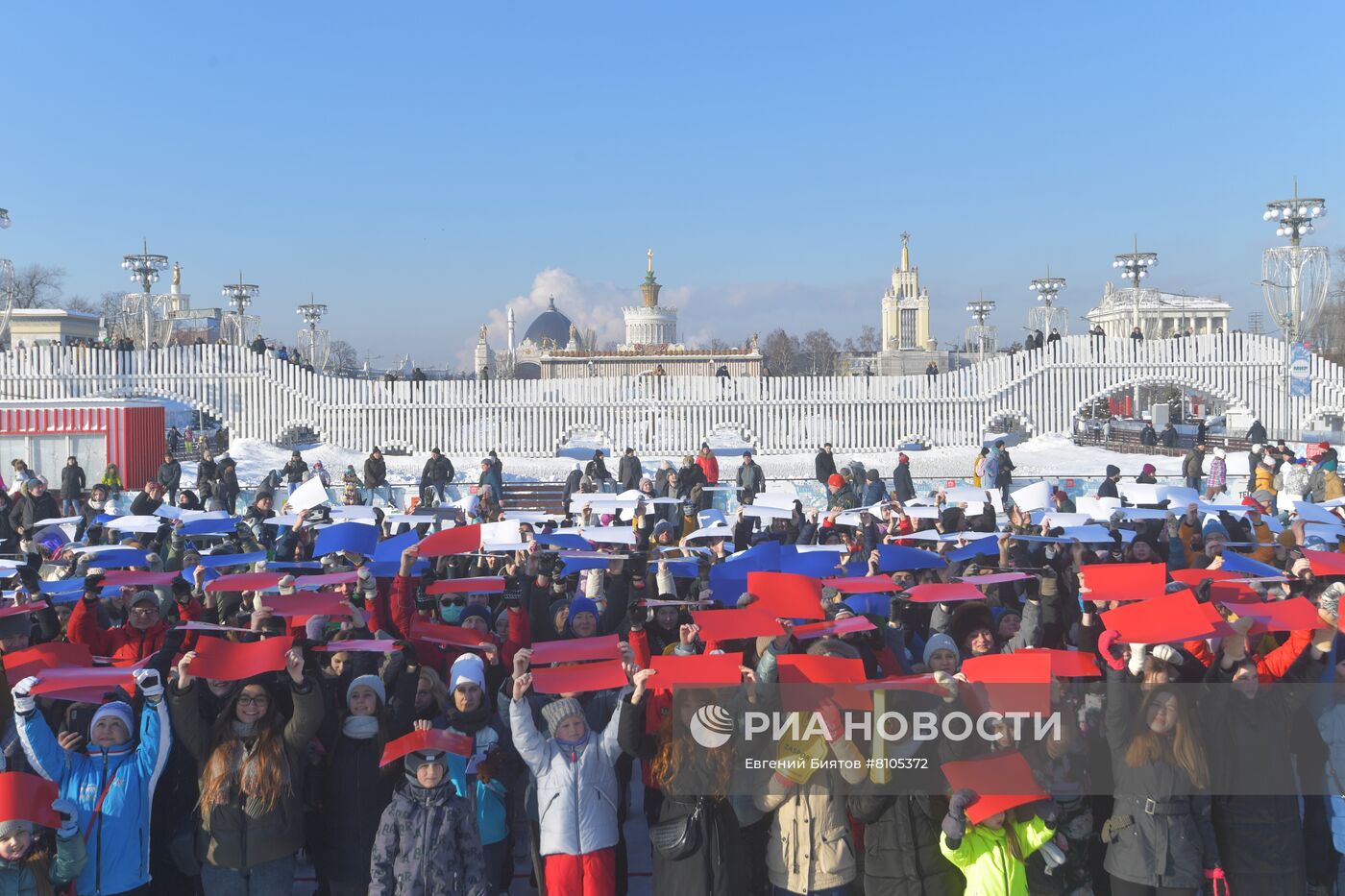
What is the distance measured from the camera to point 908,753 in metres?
5.09

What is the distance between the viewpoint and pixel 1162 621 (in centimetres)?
584

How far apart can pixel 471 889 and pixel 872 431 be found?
27.3 meters

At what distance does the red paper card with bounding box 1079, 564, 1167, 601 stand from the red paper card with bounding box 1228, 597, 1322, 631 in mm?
702

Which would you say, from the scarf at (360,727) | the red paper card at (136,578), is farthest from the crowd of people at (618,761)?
the red paper card at (136,578)

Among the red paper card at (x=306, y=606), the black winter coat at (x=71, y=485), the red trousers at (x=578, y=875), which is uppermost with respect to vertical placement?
the black winter coat at (x=71, y=485)

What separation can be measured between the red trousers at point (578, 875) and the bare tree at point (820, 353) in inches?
2777

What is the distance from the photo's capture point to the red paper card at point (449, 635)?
667 centimetres

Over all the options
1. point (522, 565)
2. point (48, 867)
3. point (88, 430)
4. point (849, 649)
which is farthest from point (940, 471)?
point (48, 867)

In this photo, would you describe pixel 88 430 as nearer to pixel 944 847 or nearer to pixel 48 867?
pixel 48 867

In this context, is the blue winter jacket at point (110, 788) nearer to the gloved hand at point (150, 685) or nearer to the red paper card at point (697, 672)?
the gloved hand at point (150, 685)

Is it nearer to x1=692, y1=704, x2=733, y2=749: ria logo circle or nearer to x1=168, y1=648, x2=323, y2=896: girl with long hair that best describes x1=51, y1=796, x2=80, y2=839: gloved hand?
x1=168, y1=648, x2=323, y2=896: girl with long hair

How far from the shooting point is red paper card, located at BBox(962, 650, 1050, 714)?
5387 mm

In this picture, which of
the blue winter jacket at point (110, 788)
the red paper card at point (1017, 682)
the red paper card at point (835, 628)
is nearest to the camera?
the blue winter jacket at point (110, 788)

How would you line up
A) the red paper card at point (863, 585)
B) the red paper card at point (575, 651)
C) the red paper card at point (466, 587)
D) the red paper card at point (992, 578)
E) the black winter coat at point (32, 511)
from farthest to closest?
the black winter coat at point (32, 511) → the red paper card at point (466, 587) → the red paper card at point (992, 578) → the red paper card at point (863, 585) → the red paper card at point (575, 651)
